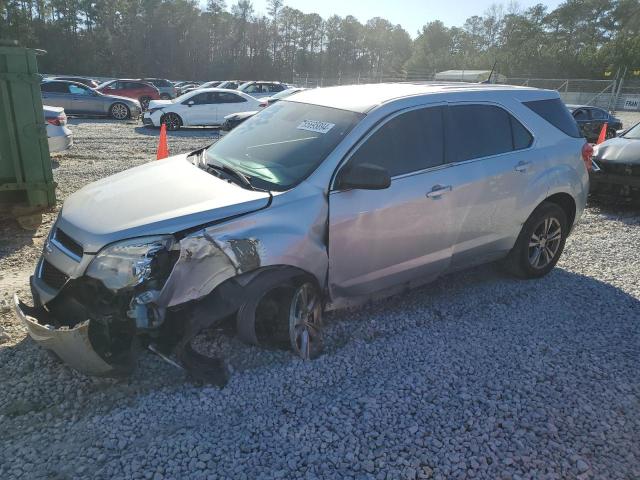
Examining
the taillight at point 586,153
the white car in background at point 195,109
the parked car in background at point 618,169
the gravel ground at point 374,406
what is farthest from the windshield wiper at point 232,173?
the white car in background at point 195,109

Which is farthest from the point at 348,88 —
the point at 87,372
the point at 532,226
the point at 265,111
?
the point at 87,372

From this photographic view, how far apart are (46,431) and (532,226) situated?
422cm

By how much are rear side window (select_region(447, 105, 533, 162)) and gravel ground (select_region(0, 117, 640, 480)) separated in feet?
4.43

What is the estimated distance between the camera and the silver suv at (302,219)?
2799mm

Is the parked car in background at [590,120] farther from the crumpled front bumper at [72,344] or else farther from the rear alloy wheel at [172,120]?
the crumpled front bumper at [72,344]

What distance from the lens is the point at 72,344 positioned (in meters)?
2.69

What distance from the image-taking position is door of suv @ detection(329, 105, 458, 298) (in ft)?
11.3

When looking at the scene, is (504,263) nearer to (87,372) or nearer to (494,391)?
(494,391)

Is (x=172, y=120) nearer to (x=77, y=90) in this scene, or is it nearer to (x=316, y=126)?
(x=77, y=90)

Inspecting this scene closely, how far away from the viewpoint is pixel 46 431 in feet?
8.79

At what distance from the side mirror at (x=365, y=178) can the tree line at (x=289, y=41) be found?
1947 inches

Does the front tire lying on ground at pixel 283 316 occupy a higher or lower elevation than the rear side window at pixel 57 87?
higher

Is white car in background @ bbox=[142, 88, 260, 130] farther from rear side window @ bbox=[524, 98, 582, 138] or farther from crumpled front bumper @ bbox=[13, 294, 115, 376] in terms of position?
crumpled front bumper @ bbox=[13, 294, 115, 376]

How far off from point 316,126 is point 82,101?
18.4 meters
